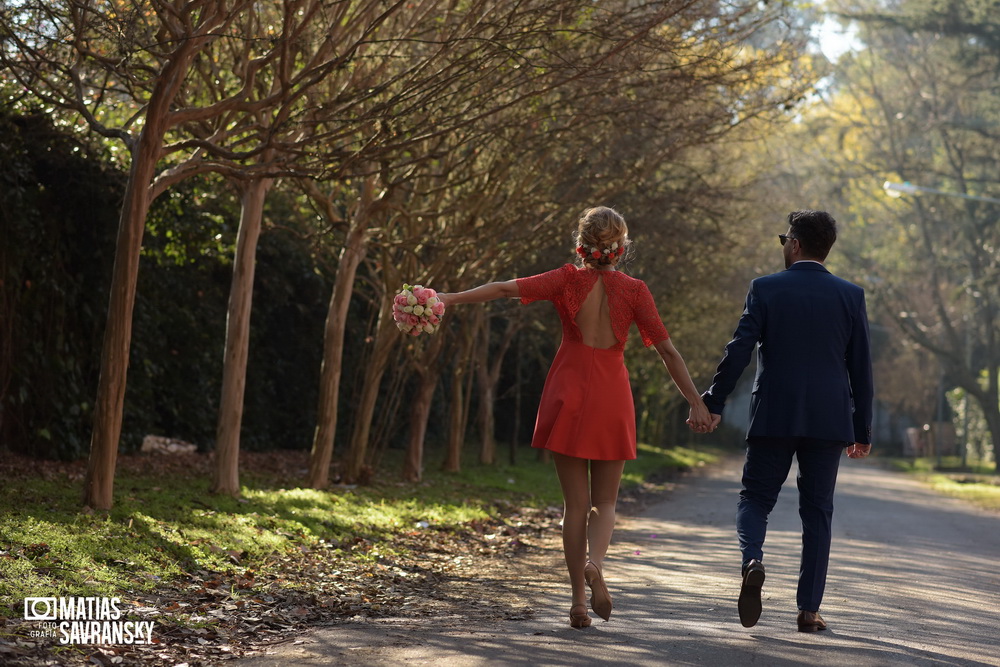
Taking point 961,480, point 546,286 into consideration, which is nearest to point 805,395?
point 546,286

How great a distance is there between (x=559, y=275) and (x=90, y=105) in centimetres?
825

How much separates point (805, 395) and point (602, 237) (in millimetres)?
1351

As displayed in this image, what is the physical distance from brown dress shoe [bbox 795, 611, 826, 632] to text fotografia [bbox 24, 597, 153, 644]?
334cm

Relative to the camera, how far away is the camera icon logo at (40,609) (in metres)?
5.85

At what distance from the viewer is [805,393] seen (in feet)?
20.8

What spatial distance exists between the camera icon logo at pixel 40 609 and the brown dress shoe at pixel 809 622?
3.81 meters

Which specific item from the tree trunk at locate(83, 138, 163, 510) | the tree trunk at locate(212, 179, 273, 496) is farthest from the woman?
the tree trunk at locate(212, 179, 273, 496)

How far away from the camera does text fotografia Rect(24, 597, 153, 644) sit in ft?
18.7

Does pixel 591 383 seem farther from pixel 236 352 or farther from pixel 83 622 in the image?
pixel 236 352

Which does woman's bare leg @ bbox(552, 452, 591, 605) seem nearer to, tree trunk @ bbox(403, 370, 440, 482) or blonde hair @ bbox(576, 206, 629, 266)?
blonde hair @ bbox(576, 206, 629, 266)

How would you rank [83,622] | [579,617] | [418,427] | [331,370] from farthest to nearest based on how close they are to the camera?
1. [418,427]
2. [331,370]
3. [579,617]
4. [83,622]

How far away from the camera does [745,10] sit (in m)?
12.7

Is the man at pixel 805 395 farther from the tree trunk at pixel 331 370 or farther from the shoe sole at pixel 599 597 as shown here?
the tree trunk at pixel 331 370

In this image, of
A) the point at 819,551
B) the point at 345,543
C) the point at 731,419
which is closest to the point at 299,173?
the point at 345,543
